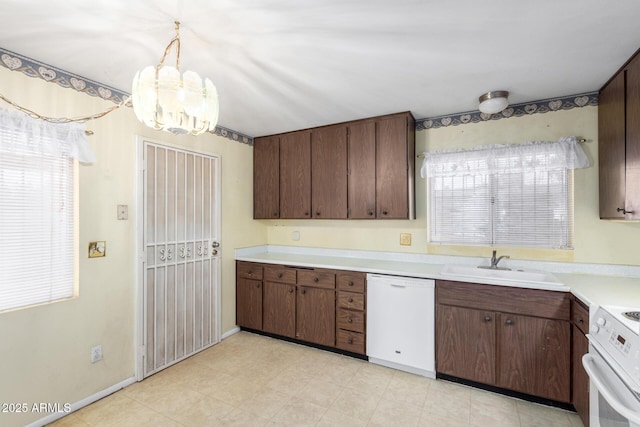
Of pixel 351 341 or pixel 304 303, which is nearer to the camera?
pixel 351 341

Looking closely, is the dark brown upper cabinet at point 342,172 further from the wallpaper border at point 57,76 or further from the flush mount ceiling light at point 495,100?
the wallpaper border at point 57,76

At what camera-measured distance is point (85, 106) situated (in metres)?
2.16

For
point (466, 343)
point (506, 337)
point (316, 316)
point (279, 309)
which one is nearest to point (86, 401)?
point (279, 309)

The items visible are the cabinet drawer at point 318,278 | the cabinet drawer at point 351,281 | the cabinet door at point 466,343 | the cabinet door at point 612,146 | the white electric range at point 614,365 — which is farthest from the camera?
the cabinet drawer at point 318,278

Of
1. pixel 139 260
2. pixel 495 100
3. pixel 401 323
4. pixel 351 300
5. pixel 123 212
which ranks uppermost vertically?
pixel 495 100

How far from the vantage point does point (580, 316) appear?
1872mm

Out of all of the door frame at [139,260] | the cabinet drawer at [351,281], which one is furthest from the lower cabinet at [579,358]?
the door frame at [139,260]

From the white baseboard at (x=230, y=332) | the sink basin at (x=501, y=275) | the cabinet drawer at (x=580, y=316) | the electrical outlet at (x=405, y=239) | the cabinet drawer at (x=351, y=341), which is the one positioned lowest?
the white baseboard at (x=230, y=332)

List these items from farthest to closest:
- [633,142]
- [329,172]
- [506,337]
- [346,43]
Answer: [329,172], [506,337], [633,142], [346,43]

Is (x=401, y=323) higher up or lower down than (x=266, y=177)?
lower down

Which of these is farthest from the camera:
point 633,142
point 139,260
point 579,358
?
point 139,260

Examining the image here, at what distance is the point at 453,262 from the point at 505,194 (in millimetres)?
782

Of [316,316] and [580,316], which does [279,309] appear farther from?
[580,316]

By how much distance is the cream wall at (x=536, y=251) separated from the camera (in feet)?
7.77
